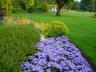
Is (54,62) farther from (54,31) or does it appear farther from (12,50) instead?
(54,31)

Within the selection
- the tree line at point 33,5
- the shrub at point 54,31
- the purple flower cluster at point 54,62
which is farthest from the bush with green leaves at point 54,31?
the tree line at point 33,5

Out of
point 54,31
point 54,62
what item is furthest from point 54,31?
point 54,62

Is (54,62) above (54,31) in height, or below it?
above

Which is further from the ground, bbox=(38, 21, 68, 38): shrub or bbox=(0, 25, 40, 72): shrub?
bbox=(0, 25, 40, 72): shrub

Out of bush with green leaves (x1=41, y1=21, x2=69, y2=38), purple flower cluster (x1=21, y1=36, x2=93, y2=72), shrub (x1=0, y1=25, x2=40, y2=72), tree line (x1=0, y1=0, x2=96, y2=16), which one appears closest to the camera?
shrub (x1=0, y1=25, x2=40, y2=72)

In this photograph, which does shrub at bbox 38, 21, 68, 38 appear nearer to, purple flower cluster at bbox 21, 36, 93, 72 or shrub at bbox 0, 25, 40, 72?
shrub at bbox 0, 25, 40, 72

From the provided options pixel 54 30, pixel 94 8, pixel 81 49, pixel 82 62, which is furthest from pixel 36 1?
pixel 94 8

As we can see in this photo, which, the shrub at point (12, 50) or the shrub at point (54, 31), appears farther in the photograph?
the shrub at point (54, 31)

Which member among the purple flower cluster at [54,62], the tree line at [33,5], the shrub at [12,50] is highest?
the shrub at [12,50]

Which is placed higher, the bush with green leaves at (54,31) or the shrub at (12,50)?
the shrub at (12,50)

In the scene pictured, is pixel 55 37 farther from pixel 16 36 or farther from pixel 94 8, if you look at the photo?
pixel 94 8

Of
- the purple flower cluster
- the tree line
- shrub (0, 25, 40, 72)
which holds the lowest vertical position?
the tree line

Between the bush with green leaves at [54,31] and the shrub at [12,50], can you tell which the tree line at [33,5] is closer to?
the bush with green leaves at [54,31]

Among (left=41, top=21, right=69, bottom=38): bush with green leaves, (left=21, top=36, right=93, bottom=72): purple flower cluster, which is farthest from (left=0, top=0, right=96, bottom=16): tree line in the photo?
(left=21, top=36, right=93, bottom=72): purple flower cluster
